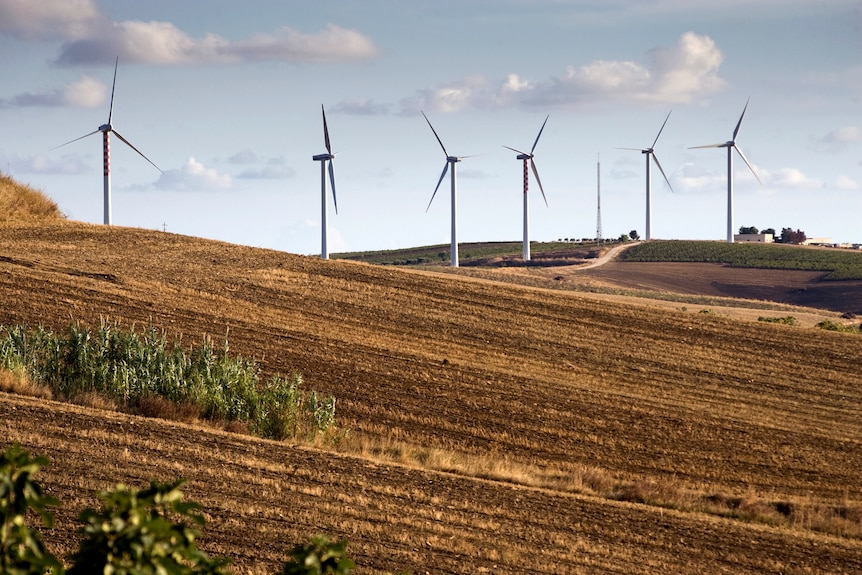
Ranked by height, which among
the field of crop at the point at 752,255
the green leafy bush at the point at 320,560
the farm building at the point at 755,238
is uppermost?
the farm building at the point at 755,238

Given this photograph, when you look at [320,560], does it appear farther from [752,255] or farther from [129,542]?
[752,255]

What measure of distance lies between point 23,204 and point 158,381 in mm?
29331

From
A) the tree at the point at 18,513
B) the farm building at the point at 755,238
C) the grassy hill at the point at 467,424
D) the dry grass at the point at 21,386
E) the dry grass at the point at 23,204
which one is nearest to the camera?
the tree at the point at 18,513

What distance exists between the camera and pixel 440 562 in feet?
48.5

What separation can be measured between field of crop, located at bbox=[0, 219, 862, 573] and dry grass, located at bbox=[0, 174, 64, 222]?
7.08ft

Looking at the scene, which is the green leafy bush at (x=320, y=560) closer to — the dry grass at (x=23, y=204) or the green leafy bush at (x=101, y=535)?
the green leafy bush at (x=101, y=535)

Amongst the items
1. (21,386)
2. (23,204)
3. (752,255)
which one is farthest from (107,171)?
(752,255)

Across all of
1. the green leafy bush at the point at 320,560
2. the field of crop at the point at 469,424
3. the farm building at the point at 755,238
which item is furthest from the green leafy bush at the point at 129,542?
the farm building at the point at 755,238

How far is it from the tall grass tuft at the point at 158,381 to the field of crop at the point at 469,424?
1.39m

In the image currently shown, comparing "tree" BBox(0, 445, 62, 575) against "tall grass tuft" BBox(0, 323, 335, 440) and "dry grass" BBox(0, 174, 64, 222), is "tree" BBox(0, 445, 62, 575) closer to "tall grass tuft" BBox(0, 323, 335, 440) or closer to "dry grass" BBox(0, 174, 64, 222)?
"tall grass tuft" BBox(0, 323, 335, 440)

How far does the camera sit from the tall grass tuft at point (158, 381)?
24031mm

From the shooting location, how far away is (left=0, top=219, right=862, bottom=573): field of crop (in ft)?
54.5

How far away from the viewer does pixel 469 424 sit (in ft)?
87.5

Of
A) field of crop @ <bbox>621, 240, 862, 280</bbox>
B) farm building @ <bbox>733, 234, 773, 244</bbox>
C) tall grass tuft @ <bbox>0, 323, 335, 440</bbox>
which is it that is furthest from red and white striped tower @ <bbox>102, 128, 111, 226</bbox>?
farm building @ <bbox>733, 234, 773, 244</bbox>
